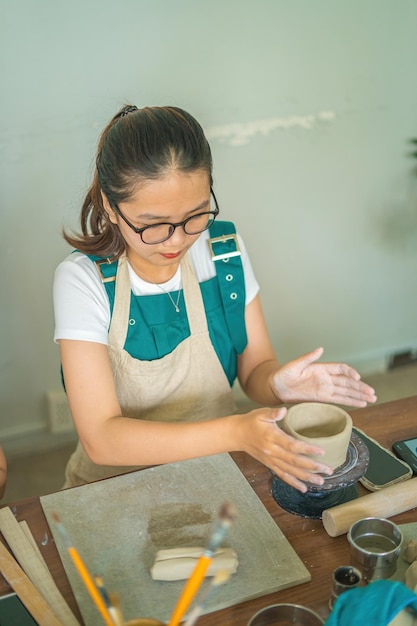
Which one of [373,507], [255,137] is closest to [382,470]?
[373,507]

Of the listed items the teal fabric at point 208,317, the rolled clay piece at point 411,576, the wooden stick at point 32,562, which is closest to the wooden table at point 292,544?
the wooden stick at point 32,562

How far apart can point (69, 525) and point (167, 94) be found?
1.78 m

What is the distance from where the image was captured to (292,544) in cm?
126

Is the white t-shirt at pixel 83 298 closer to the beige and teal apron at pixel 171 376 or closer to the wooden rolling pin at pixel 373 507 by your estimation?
the beige and teal apron at pixel 171 376

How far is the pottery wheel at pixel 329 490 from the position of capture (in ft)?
4.17

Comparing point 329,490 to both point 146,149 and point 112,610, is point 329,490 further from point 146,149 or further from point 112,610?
point 146,149

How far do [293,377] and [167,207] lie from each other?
1.63 ft

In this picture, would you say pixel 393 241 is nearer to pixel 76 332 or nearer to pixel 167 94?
pixel 167 94

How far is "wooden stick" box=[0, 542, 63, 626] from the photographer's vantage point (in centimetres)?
110

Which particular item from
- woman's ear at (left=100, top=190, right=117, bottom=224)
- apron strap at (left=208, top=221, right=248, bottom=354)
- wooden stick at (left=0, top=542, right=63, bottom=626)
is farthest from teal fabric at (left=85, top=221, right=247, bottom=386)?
wooden stick at (left=0, top=542, right=63, bottom=626)

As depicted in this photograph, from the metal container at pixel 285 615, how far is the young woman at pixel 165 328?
0.79 feet

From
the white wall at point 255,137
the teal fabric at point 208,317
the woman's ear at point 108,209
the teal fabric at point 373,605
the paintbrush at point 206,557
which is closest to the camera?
the paintbrush at point 206,557

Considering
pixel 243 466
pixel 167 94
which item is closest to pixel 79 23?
pixel 167 94

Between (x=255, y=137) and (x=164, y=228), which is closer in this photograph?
(x=164, y=228)
